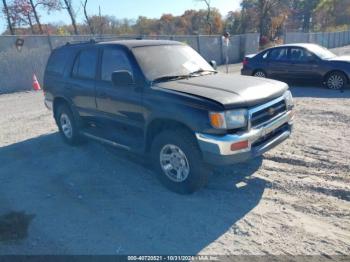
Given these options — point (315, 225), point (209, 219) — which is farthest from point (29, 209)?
point (315, 225)

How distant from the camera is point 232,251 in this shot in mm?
3172

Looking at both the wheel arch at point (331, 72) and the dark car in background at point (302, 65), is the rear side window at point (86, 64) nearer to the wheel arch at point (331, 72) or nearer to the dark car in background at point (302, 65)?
the dark car in background at point (302, 65)

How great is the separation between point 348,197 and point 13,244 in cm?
391

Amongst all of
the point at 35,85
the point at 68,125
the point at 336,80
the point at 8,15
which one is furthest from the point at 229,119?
the point at 8,15

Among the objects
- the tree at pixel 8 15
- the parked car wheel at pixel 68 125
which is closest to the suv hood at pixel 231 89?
the parked car wheel at pixel 68 125

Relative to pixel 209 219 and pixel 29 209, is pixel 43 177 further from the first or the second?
pixel 209 219

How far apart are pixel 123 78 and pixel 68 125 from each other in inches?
96.8

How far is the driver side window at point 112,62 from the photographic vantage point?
4838 mm

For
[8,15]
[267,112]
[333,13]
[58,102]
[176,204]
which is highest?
[333,13]

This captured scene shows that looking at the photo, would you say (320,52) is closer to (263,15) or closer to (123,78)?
(123,78)

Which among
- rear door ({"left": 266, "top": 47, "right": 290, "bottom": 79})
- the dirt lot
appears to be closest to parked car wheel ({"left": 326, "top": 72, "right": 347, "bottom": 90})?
rear door ({"left": 266, "top": 47, "right": 290, "bottom": 79})

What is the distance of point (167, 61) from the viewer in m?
4.94

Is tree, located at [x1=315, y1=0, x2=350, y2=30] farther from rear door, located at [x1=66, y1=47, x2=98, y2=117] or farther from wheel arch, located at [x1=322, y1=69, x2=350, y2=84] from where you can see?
rear door, located at [x1=66, y1=47, x2=98, y2=117]

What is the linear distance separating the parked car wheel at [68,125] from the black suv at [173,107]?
212 millimetres
